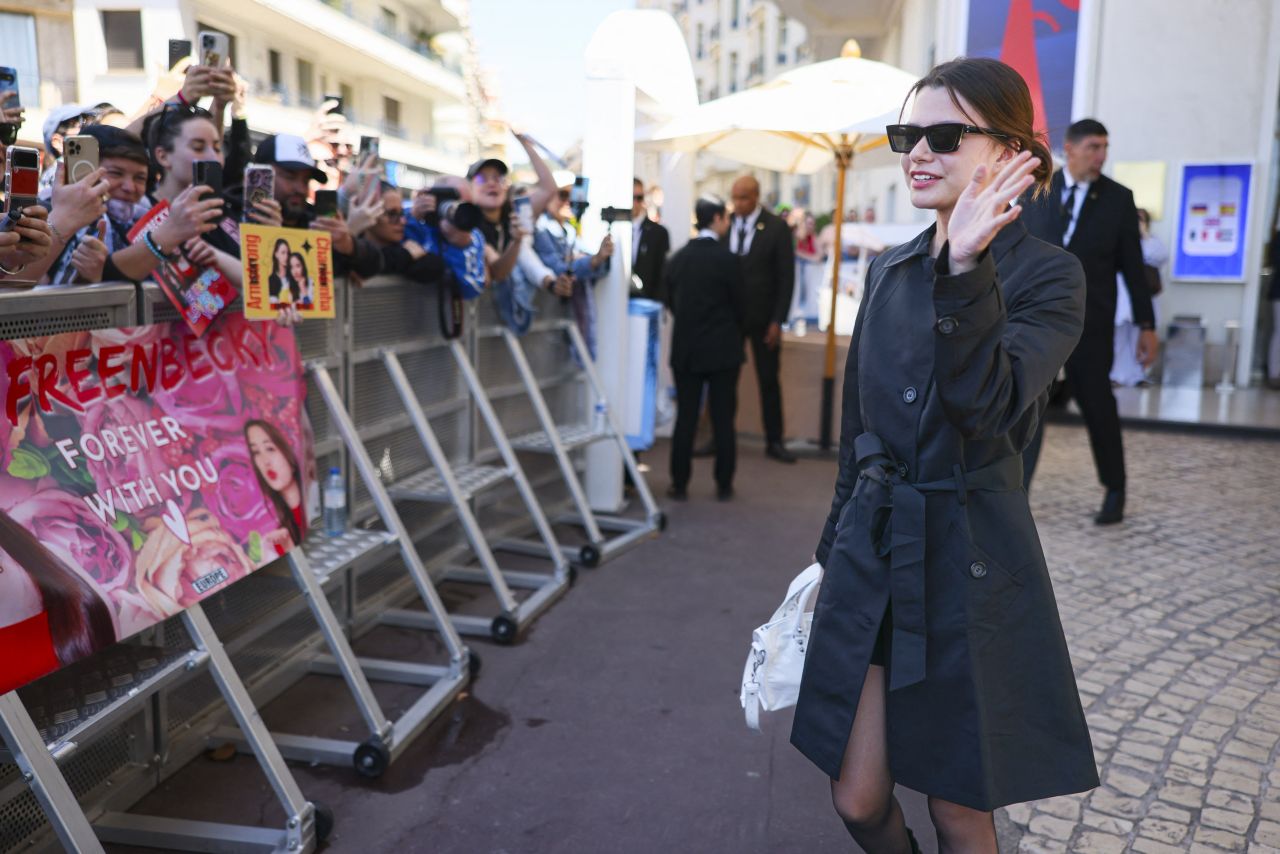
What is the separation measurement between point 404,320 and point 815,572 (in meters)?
3.14

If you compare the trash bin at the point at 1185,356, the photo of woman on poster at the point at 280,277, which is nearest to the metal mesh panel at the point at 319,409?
the photo of woman on poster at the point at 280,277

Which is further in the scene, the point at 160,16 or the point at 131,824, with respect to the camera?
the point at 160,16

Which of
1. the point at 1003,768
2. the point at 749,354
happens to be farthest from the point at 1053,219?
the point at 749,354

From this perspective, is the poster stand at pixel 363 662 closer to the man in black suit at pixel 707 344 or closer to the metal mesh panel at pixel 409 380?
the metal mesh panel at pixel 409 380

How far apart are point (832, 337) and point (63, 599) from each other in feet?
24.9

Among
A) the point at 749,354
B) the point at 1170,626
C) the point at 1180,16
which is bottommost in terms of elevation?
the point at 1170,626

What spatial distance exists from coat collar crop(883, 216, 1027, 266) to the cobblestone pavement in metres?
1.96

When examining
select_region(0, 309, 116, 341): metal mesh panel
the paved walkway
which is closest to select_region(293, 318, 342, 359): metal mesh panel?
select_region(0, 309, 116, 341): metal mesh panel

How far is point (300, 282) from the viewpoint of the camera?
12.4 ft

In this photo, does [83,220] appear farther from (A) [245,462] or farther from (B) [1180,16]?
(B) [1180,16]

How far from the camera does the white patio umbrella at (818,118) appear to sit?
8320 mm

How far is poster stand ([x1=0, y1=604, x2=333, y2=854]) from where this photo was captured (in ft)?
7.77

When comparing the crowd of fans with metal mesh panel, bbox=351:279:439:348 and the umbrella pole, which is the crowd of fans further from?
the umbrella pole

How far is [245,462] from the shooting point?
3.50 meters
